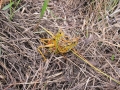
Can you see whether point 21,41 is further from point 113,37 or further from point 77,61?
point 113,37

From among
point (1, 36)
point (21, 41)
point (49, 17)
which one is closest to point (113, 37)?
point (49, 17)

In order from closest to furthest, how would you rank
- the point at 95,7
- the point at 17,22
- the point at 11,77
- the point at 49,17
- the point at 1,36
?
the point at 11,77 < the point at 1,36 < the point at 17,22 < the point at 49,17 < the point at 95,7

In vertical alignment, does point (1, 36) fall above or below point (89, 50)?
above

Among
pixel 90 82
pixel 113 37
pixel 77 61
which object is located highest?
pixel 113 37
